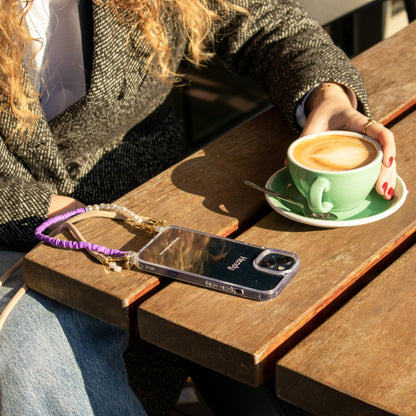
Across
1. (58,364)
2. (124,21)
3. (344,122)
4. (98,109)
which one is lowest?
(58,364)

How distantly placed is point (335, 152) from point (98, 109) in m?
0.59

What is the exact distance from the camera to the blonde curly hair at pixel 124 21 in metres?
1.08

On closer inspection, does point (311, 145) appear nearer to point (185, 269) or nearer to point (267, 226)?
point (267, 226)

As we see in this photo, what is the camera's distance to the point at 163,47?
4.10 ft

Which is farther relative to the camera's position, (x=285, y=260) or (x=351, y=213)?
(x=351, y=213)

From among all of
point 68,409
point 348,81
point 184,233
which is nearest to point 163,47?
point 348,81

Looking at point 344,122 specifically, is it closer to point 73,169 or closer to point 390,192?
point 390,192

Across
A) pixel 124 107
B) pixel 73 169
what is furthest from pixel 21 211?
pixel 124 107

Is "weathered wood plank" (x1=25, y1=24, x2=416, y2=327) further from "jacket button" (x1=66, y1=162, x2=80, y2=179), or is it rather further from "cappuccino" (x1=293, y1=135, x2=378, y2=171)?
"jacket button" (x1=66, y1=162, x2=80, y2=179)

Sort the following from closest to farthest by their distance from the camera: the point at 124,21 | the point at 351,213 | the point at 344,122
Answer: the point at 351,213
the point at 344,122
the point at 124,21

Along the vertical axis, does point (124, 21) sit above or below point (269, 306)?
above

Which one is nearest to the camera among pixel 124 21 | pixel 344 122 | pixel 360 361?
Result: pixel 360 361

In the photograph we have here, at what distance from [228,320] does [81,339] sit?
0.31 m

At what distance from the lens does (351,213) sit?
88cm
